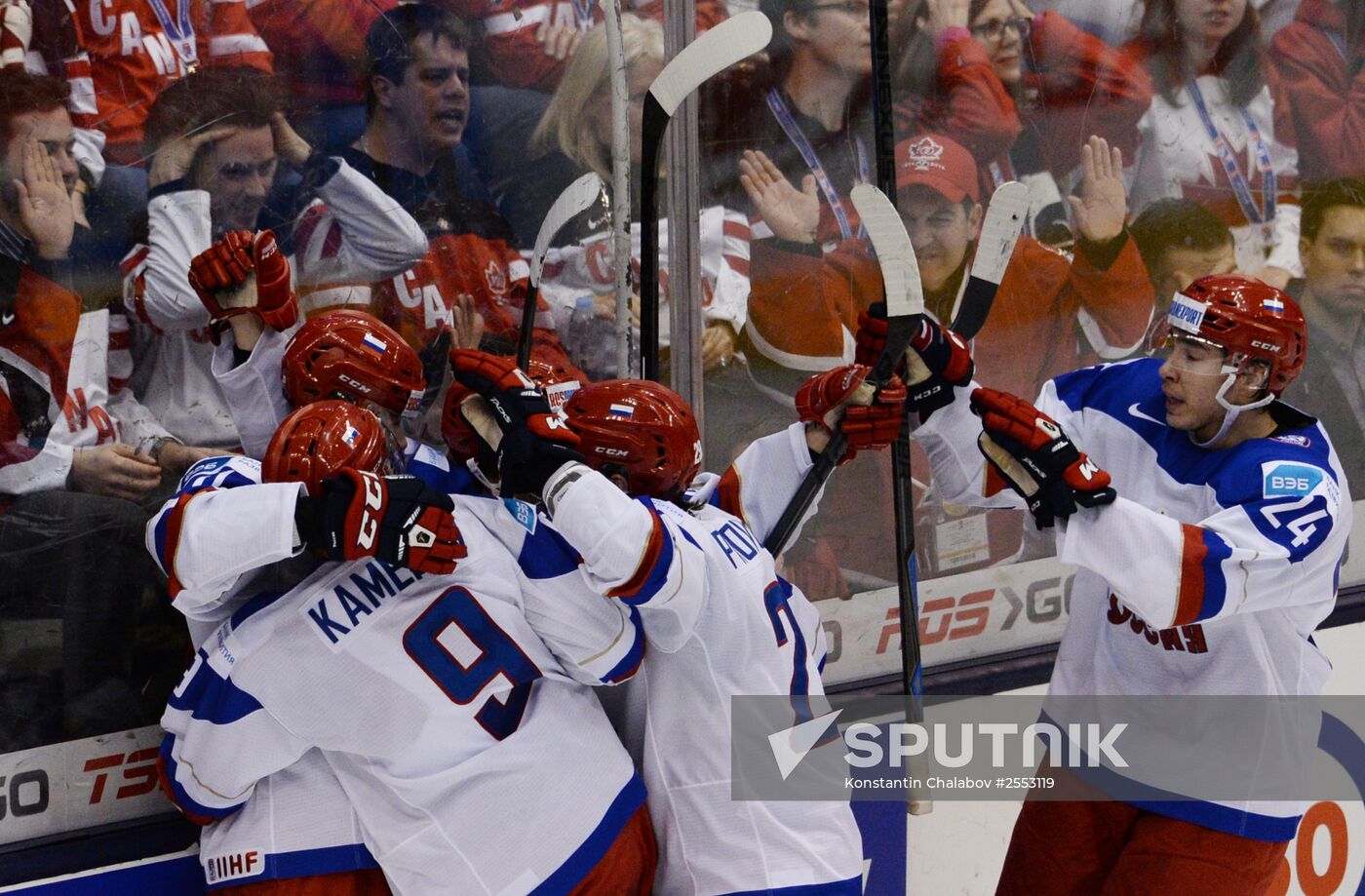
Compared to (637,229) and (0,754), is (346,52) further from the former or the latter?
(0,754)

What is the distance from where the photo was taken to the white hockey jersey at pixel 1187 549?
8.32 feet

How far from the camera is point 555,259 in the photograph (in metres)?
3.27

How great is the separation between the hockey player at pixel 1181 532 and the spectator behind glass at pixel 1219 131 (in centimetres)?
133

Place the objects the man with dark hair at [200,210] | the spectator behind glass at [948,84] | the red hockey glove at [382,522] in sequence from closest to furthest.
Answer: the red hockey glove at [382,522]
the man with dark hair at [200,210]
the spectator behind glass at [948,84]

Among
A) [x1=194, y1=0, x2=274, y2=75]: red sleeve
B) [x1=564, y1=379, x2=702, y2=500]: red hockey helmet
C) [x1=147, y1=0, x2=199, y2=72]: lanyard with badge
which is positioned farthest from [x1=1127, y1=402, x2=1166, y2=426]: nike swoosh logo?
[x1=147, y1=0, x2=199, y2=72]: lanyard with badge

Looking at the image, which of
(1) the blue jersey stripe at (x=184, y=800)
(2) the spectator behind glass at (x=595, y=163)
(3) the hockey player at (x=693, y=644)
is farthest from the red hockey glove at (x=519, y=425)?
(2) the spectator behind glass at (x=595, y=163)

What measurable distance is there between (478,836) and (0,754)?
92cm

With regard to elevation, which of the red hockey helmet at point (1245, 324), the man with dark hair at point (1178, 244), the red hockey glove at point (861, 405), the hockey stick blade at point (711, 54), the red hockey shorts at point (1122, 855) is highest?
the hockey stick blade at point (711, 54)

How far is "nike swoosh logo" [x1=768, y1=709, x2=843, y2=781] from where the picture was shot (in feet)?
8.16

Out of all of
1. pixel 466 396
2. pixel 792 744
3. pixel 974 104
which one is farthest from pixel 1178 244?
pixel 466 396

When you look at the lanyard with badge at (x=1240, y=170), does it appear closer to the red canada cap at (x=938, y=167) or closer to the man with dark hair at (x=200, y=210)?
the red canada cap at (x=938, y=167)

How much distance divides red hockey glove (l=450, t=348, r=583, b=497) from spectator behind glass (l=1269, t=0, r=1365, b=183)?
9.55 feet

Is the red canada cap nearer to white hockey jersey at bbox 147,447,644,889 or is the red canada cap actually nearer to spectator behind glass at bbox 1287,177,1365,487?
spectator behind glass at bbox 1287,177,1365,487

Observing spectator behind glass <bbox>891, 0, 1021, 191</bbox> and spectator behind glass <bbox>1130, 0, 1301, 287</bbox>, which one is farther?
spectator behind glass <bbox>1130, 0, 1301, 287</bbox>
